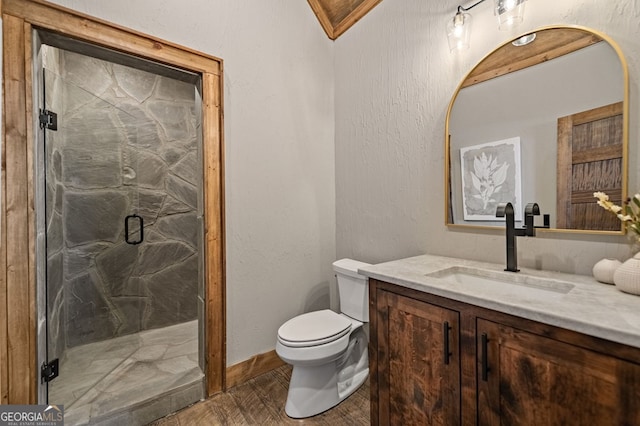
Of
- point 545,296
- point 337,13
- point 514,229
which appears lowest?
point 545,296

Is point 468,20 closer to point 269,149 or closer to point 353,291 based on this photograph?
point 269,149

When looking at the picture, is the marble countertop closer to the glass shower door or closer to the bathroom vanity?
the bathroom vanity

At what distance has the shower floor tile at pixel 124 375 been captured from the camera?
1598mm

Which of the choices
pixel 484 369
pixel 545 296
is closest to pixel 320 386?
pixel 484 369

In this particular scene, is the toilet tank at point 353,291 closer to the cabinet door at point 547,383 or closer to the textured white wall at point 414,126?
the textured white wall at point 414,126

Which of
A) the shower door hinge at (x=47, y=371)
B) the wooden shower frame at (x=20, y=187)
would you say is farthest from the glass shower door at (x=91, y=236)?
the wooden shower frame at (x=20, y=187)

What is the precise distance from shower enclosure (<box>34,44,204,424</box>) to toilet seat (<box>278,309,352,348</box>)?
66 cm

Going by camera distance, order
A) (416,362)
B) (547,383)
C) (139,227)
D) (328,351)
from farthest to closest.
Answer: (139,227) → (328,351) → (416,362) → (547,383)

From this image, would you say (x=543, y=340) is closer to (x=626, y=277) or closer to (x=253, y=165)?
(x=626, y=277)

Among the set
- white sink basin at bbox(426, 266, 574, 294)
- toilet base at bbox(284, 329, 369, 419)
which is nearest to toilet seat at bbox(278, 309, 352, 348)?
toilet base at bbox(284, 329, 369, 419)

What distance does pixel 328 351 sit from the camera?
163cm

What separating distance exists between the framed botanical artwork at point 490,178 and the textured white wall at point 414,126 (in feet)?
0.44

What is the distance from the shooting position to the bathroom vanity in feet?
2.45

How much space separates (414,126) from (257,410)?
2.07 meters
